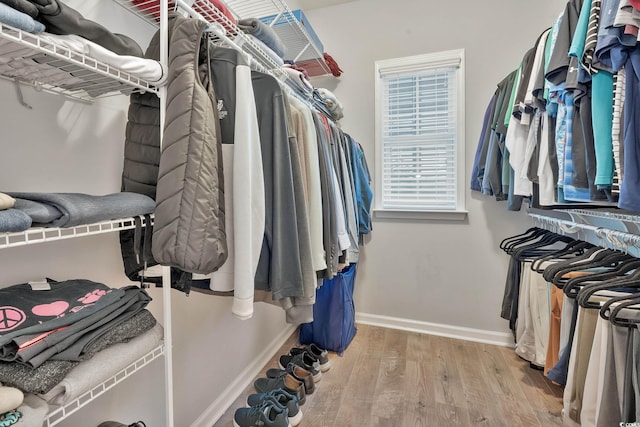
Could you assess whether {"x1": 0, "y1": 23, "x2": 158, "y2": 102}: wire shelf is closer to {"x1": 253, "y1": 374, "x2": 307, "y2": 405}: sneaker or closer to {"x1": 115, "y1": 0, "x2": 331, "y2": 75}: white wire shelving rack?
{"x1": 115, "y1": 0, "x2": 331, "y2": 75}: white wire shelving rack

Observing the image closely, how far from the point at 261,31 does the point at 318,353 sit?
1.86 metres

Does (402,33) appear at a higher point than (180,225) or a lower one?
higher

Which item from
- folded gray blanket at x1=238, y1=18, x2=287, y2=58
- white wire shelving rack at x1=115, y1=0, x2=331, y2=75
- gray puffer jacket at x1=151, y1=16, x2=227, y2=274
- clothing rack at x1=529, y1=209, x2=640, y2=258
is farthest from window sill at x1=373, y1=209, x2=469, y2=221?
gray puffer jacket at x1=151, y1=16, x2=227, y2=274

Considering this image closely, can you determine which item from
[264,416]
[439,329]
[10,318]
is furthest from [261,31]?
[439,329]

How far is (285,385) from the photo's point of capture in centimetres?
170

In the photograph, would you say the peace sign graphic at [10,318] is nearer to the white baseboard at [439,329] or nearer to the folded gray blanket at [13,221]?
the folded gray blanket at [13,221]

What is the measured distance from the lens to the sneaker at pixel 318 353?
2.00 metres

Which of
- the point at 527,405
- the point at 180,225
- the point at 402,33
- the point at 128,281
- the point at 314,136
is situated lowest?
the point at 527,405

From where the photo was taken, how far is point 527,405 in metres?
1.63

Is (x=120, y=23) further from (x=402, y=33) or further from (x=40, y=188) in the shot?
(x=402, y=33)

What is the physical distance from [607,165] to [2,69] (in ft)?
5.46

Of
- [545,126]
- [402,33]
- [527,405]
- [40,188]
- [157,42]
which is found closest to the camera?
[40,188]

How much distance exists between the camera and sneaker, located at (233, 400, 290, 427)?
1.38 metres

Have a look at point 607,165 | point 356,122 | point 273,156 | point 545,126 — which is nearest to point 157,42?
point 273,156
